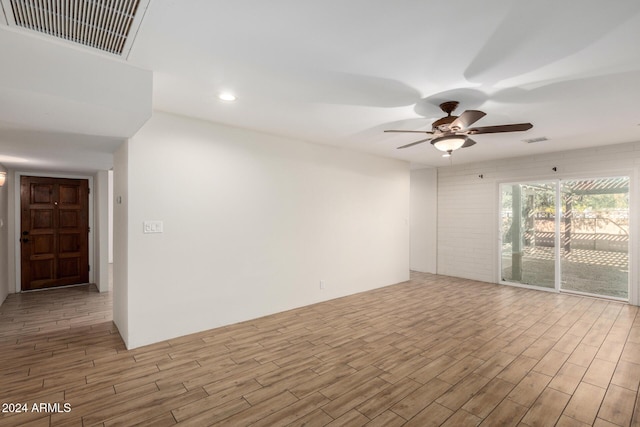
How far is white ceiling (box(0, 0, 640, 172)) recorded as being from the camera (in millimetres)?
1703

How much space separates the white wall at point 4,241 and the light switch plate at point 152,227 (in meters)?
3.49

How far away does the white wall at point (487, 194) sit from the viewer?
15.8 ft

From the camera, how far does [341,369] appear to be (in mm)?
2785

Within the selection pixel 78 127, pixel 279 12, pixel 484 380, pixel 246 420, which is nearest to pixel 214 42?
pixel 279 12

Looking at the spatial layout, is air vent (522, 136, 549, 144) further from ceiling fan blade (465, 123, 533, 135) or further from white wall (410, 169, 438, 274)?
white wall (410, 169, 438, 274)

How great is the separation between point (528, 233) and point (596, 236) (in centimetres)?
99

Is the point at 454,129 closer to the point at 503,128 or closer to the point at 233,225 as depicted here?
the point at 503,128

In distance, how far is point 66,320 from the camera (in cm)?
405

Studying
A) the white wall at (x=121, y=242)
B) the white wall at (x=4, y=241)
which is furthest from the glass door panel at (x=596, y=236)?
the white wall at (x=4, y=241)

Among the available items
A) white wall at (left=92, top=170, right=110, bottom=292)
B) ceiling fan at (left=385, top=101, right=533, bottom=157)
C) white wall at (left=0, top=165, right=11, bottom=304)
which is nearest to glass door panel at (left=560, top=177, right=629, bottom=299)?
ceiling fan at (left=385, top=101, right=533, bottom=157)

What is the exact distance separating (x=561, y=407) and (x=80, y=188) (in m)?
7.93

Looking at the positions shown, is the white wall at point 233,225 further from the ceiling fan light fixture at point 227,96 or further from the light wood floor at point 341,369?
the ceiling fan light fixture at point 227,96

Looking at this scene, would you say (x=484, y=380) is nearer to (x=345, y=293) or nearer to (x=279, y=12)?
(x=345, y=293)

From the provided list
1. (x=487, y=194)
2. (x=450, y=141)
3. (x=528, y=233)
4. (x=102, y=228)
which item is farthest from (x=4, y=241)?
(x=528, y=233)
